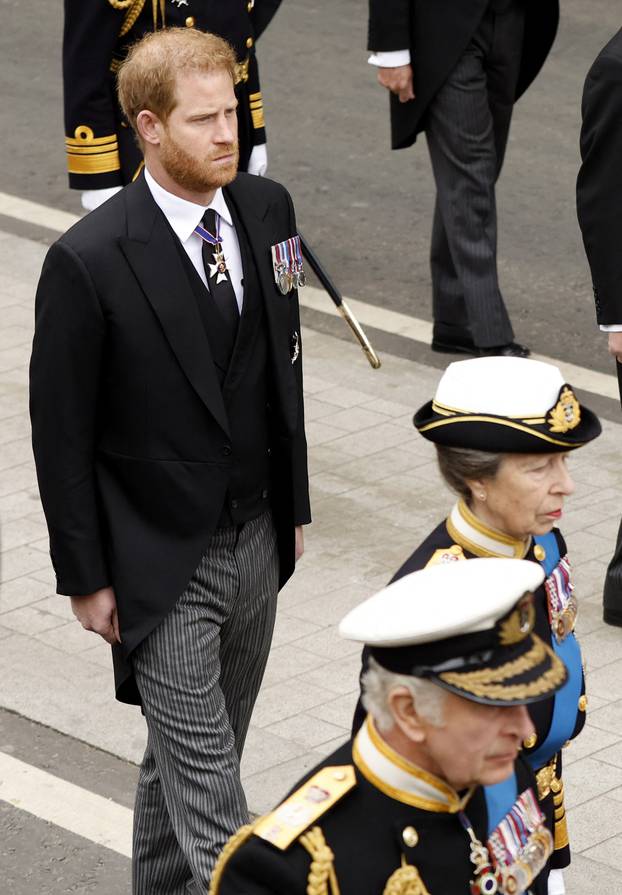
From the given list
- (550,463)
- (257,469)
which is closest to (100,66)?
(257,469)

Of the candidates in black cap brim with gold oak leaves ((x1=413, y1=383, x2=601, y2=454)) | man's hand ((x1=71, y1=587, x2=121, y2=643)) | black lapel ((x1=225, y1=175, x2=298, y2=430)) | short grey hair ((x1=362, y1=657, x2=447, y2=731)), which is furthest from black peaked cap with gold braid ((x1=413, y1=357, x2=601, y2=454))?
short grey hair ((x1=362, y1=657, x2=447, y2=731))

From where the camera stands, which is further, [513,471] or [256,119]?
[256,119]

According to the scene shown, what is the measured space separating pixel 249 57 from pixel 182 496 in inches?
137

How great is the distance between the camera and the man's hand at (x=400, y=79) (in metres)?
8.30

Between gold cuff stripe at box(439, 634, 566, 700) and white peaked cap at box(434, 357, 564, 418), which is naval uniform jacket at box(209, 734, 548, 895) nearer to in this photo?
gold cuff stripe at box(439, 634, 566, 700)

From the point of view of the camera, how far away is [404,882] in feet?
9.53

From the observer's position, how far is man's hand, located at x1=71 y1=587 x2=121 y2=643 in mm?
4285

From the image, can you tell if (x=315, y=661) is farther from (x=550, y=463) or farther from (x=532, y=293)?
(x=532, y=293)

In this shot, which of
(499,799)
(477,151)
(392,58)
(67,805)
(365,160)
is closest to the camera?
(499,799)

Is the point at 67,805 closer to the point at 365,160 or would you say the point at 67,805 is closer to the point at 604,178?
the point at 604,178

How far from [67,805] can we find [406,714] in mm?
2770

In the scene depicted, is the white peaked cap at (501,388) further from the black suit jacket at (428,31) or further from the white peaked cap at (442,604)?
the black suit jacket at (428,31)

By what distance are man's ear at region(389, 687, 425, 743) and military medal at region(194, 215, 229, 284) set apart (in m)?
1.68

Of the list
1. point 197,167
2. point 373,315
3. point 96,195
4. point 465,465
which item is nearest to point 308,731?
point 465,465
